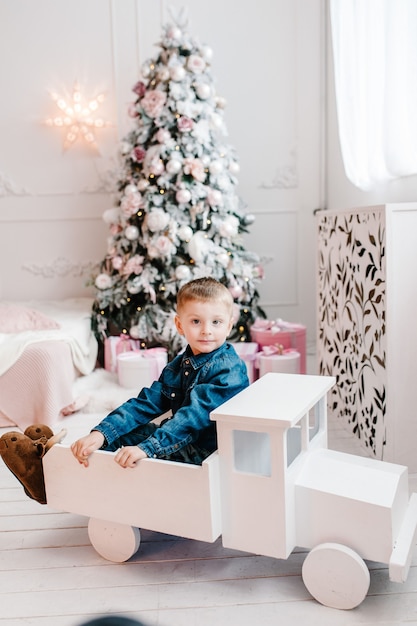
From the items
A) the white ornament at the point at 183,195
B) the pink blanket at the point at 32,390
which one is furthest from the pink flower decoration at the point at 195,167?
the pink blanket at the point at 32,390

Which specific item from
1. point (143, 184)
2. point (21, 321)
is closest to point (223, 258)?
point (143, 184)

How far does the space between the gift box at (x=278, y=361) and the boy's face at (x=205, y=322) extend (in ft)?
6.21

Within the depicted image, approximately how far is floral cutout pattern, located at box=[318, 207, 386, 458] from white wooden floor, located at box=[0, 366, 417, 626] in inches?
32.5

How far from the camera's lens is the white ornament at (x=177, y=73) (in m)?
4.06

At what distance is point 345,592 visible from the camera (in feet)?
5.49

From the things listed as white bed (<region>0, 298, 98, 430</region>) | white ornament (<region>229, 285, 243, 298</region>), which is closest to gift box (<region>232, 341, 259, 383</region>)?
white ornament (<region>229, 285, 243, 298</region>)

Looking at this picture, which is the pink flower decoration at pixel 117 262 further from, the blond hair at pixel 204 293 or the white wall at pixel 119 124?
the blond hair at pixel 204 293

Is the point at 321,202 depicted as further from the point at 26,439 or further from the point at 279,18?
the point at 26,439

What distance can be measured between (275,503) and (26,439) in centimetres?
84

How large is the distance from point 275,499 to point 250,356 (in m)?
2.27

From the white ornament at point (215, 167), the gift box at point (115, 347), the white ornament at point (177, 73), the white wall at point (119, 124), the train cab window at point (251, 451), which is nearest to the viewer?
the train cab window at point (251, 451)

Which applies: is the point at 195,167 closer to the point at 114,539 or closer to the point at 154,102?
the point at 154,102

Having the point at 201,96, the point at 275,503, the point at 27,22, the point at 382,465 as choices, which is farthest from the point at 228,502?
the point at 27,22

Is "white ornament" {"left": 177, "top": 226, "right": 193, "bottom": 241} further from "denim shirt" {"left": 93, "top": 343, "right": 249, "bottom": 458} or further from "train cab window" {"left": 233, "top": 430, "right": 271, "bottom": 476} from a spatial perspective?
"train cab window" {"left": 233, "top": 430, "right": 271, "bottom": 476}
